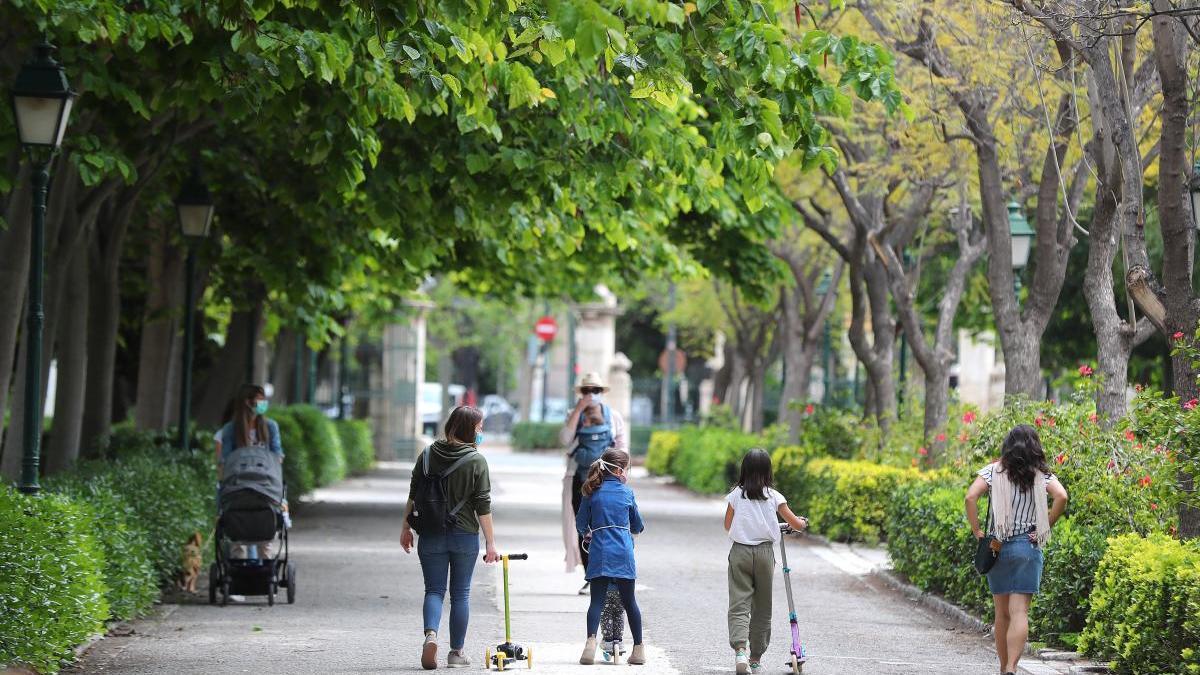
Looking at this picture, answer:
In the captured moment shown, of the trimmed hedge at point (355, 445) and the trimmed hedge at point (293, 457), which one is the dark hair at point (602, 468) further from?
the trimmed hedge at point (355, 445)

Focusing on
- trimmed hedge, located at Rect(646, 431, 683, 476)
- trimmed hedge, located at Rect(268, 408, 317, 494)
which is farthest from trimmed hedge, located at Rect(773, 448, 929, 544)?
trimmed hedge, located at Rect(646, 431, 683, 476)

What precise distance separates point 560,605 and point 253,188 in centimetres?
867

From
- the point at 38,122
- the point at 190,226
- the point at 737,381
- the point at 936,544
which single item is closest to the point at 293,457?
the point at 190,226

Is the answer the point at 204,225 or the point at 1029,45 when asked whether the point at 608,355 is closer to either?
the point at 204,225

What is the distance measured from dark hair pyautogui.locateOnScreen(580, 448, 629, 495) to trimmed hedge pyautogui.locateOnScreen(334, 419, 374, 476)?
25467 mm

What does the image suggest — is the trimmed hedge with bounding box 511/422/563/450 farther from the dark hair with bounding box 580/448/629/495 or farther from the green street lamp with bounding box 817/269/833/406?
the dark hair with bounding box 580/448/629/495

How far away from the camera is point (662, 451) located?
38.7 metres

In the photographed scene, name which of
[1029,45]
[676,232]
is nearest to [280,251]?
[676,232]

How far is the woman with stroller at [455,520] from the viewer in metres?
10.4

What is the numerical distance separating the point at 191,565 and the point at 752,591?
5.59 metres

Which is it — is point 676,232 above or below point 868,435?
above

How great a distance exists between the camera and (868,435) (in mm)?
22375

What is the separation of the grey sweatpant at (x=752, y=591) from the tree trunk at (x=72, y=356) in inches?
363

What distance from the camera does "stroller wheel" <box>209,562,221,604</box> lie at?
1352 cm
